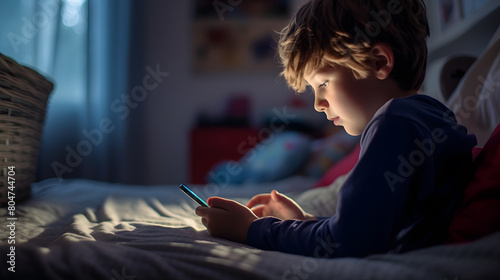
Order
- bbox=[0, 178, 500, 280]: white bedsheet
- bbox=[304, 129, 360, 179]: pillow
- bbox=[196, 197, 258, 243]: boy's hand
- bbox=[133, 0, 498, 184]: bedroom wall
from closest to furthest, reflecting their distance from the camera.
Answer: bbox=[0, 178, 500, 280]: white bedsheet, bbox=[196, 197, 258, 243]: boy's hand, bbox=[304, 129, 360, 179]: pillow, bbox=[133, 0, 498, 184]: bedroom wall

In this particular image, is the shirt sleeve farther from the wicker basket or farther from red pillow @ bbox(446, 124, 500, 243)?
the wicker basket

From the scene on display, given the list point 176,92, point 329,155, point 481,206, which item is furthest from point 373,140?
point 176,92

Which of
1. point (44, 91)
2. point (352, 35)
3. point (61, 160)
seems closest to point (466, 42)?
point (352, 35)

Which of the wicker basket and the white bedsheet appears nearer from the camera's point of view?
the white bedsheet

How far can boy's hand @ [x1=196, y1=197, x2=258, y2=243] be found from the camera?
0.58m

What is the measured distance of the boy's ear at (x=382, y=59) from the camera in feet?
1.90

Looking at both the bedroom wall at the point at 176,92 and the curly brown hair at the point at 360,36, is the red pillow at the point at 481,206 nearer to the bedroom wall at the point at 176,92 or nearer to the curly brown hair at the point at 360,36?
the curly brown hair at the point at 360,36

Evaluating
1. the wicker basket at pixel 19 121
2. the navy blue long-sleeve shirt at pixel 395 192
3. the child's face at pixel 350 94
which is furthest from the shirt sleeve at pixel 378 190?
the wicker basket at pixel 19 121

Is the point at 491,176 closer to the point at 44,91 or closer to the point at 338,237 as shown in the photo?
the point at 338,237

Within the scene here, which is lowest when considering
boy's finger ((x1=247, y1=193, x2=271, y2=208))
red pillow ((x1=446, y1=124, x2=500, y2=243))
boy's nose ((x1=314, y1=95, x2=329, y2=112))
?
boy's finger ((x1=247, y1=193, x2=271, y2=208))

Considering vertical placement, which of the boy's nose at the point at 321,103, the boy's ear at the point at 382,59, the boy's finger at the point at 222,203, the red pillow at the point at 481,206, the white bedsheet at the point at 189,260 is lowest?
the white bedsheet at the point at 189,260

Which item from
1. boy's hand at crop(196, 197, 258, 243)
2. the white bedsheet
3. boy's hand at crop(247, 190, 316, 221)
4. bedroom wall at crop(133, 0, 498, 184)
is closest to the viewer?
the white bedsheet

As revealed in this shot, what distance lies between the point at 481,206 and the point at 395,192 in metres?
0.13

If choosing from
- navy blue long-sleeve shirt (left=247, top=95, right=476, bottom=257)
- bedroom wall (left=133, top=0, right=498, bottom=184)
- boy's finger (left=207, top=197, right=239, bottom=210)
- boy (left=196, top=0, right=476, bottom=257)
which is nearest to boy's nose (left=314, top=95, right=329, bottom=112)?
boy (left=196, top=0, right=476, bottom=257)
